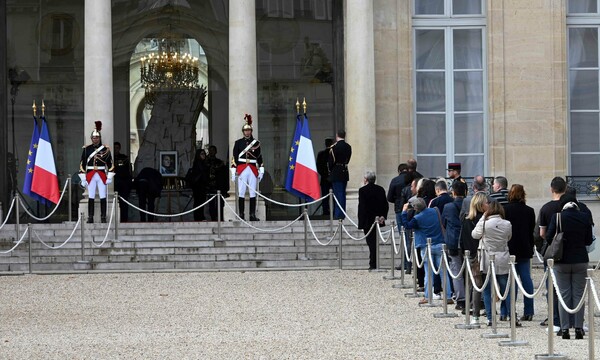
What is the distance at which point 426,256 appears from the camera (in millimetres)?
18250

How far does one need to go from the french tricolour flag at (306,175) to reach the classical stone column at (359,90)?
35.3 inches

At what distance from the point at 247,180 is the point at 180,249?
8.36 ft

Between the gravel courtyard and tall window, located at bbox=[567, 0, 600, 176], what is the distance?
817 centimetres

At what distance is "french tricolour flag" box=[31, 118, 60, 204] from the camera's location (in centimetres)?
2638

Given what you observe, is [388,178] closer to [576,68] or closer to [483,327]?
[576,68]

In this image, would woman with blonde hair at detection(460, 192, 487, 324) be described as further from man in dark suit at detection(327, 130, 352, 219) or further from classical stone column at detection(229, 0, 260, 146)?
classical stone column at detection(229, 0, 260, 146)

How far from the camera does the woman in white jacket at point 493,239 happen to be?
15.9 metres

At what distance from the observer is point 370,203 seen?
23016mm

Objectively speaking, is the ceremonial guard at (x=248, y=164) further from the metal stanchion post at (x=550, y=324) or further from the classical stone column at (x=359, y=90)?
the metal stanchion post at (x=550, y=324)

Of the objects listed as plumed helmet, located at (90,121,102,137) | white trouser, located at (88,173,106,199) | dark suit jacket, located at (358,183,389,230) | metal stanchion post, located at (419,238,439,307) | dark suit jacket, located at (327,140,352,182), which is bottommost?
metal stanchion post, located at (419,238,439,307)

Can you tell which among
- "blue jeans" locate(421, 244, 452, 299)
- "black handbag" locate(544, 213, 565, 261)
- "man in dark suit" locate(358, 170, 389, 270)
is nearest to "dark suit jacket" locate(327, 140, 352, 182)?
"man in dark suit" locate(358, 170, 389, 270)

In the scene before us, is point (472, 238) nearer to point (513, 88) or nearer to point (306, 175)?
point (306, 175)

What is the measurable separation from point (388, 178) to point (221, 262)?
19.3ft

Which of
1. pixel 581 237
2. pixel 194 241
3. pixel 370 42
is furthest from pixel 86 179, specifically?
pixel 581 237
